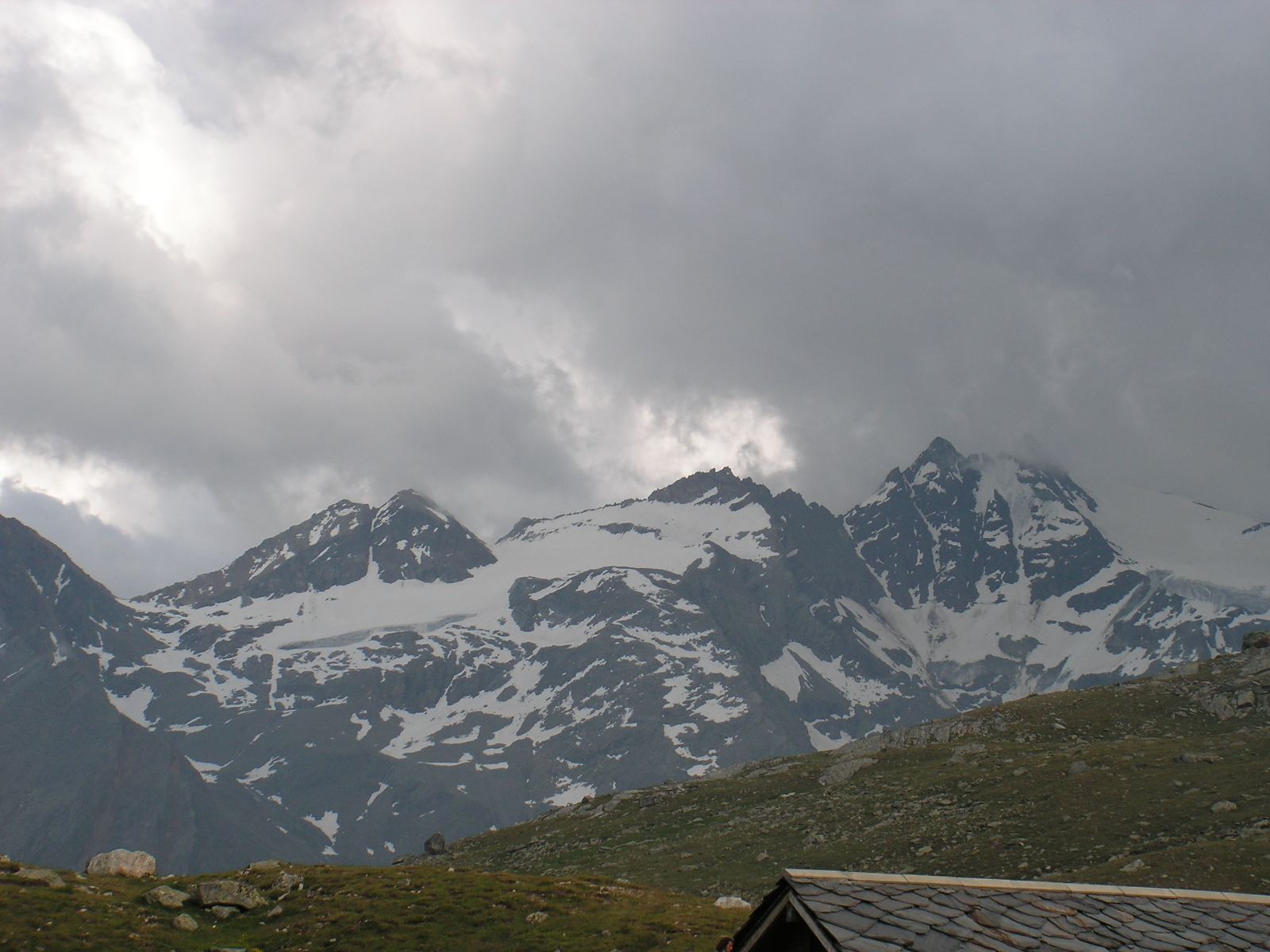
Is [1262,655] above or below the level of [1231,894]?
above

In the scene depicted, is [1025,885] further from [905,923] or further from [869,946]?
[869,946]

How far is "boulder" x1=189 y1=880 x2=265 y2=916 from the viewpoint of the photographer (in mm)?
45406

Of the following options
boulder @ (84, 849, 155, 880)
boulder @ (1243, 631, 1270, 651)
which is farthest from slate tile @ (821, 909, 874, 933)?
boulder @ (1243, 631, 1270, 651)

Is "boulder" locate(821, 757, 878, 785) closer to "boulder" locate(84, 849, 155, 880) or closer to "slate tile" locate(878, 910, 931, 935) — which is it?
"boulder" locate(84, 849, 155, 880)

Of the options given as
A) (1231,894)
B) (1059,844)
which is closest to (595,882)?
(1059,844)

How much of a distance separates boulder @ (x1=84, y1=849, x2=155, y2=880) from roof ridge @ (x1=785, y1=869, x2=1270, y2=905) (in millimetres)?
49171

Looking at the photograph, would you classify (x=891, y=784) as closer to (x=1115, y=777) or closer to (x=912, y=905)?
(x=1115, y=777)

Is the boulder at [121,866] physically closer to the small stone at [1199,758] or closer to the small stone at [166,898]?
the small stone at [166,898]

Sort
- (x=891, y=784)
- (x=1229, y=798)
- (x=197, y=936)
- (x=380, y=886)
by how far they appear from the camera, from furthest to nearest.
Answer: (x=891, y=784), (x=1229, y=798), (x=380, y=886), (x=197, y=936)

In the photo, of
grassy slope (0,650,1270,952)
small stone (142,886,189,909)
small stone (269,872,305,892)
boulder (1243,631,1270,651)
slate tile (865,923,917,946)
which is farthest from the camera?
boulder (1243,631,1270,651)

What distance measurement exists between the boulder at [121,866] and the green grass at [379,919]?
168 centimetres

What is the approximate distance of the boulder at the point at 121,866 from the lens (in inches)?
1989

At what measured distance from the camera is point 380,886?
5169cm

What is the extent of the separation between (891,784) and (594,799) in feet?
159
